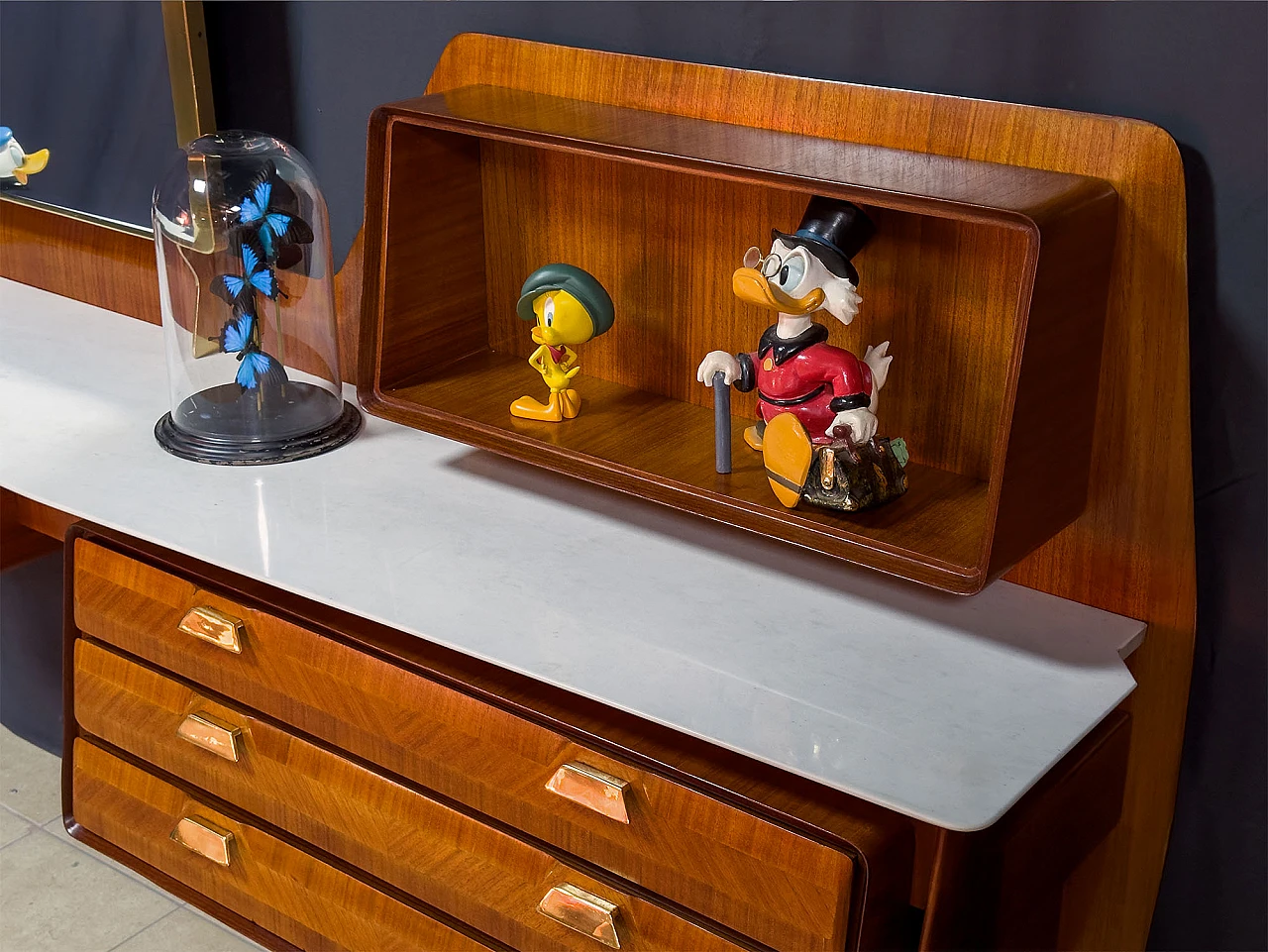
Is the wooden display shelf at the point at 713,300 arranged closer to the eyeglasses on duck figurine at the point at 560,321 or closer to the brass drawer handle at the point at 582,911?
the eyeglasses on duck figurine at the point at 560,321

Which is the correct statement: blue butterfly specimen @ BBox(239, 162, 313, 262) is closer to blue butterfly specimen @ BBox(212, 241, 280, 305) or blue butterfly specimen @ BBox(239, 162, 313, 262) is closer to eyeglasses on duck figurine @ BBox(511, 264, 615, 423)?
blue butterfly specimen @ BBox(212, 241, 280, 305)

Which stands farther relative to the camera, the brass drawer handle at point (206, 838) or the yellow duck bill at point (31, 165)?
the yellow duck bill at point (31, 165)

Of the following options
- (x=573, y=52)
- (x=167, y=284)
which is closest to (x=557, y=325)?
(x=573, y=52)

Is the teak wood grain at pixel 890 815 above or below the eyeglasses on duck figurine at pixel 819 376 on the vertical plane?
below

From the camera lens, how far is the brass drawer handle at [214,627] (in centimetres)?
149

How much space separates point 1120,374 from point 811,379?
288 millimetres

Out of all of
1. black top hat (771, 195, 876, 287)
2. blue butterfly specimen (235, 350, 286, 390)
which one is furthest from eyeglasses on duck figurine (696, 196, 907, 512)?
blue butterfly specimen (235, 350, 286, 390)

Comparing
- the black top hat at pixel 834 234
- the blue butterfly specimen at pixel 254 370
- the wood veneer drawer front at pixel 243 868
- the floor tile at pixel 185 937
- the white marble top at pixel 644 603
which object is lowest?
the floor tile at pixel 185 937

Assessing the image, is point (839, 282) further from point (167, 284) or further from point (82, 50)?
point (82, 50)

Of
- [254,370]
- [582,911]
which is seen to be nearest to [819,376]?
[582,911]

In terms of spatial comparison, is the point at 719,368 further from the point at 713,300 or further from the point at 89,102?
the point at 89,102

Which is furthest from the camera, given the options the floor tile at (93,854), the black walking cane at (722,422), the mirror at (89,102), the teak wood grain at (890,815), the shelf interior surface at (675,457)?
the floor tile at (93,854)

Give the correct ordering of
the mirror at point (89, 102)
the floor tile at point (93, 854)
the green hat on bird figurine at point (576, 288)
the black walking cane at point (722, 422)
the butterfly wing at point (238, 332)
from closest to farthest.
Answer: the black walking cane at point (722, 422) < the green hat on bird figurine at point (576, 288) < the butterfly wing at point (238, 332) < the mirror at point (89, 102) < the floor tile at point (93, 854)

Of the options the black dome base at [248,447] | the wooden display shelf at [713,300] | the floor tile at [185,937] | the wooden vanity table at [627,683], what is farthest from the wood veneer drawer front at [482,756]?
the floor tile at [185,937]
